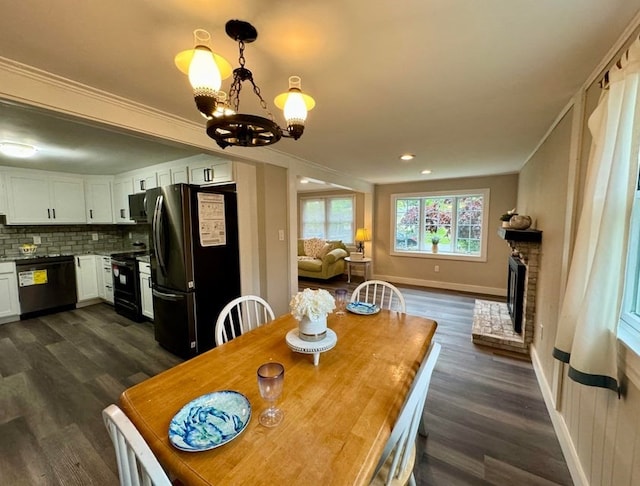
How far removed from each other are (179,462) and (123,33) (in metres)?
1.68

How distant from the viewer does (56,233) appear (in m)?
4.48

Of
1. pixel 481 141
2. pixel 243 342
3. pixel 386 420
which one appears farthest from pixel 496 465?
pixel 481 141

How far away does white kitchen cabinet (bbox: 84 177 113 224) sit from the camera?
455 centimetres

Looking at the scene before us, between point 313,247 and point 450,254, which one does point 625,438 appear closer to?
point 450,254

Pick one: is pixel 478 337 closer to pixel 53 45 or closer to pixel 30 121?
pixel 53 45

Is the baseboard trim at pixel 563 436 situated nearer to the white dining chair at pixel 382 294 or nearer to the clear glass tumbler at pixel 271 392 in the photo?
the white dining chair at pixel 382 294

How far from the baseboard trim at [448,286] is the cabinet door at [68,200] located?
5.79 metres

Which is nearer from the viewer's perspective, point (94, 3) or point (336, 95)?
point (94, 3)

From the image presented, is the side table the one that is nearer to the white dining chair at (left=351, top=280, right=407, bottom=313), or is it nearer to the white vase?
the white dining chair at (left=351, top=280, right=407, bottom=313)

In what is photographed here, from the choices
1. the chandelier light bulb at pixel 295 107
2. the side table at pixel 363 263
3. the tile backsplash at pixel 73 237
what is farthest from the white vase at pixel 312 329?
the tile backsplash at pixel 73 237

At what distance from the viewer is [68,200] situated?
4352 mm

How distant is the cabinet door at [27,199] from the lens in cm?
384

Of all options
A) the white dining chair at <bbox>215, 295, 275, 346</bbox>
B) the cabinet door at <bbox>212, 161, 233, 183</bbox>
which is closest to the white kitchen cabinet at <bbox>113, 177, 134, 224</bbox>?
the cabinet door at <bbox>212, 161, 233, 183</bbox>

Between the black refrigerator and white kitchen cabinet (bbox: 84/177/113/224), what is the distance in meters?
2.53
